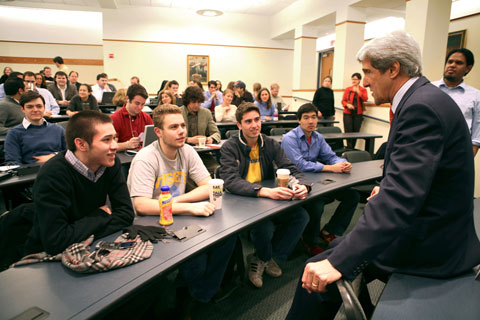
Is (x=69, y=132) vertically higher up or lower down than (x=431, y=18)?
lower down

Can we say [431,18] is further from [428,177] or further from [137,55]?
[137,55]

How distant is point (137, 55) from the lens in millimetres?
9633

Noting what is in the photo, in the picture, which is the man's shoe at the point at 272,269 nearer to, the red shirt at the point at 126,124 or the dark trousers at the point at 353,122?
the red shirt at the point at 126,124

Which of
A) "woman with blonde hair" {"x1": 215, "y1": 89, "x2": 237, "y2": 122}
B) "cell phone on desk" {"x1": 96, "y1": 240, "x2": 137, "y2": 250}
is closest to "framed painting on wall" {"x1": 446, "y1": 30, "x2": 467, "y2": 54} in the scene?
"woman with blonde hair" {"x1": 215, "y1": 89, "x2": 237, "y2": 122}

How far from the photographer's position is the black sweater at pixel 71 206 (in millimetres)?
1210

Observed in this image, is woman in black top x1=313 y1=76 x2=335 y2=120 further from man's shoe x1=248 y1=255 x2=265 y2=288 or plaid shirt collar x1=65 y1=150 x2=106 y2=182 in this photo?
plaid shirt collar x1=65 y1=150 x2=106 y2=182

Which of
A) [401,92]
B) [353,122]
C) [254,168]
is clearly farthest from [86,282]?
[353,122]

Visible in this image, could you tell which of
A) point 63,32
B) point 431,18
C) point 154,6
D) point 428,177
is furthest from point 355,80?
point 63,32

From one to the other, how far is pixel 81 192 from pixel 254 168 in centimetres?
131

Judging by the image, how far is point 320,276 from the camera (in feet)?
3.38

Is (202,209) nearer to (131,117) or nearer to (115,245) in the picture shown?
(115,245)

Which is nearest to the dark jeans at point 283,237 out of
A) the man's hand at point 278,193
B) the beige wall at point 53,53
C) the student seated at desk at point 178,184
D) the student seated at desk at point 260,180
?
the student seated at desk at point 260,180

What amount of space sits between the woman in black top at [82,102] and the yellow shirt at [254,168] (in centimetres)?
413

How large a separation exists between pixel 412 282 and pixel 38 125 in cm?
328
